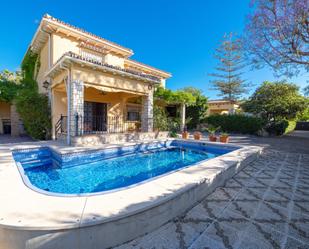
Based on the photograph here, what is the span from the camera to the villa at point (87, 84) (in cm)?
993

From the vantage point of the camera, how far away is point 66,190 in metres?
5.37

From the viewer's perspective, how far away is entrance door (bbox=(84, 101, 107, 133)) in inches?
597

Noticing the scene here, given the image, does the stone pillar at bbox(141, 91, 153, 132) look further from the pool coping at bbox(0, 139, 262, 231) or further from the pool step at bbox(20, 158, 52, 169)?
the pool coping at bbox(0, 139, 262, 231)

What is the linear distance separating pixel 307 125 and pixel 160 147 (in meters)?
44.5

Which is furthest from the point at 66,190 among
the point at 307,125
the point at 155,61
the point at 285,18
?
the point at 307,125

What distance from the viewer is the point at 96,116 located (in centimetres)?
1587

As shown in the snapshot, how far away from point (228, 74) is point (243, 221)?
35612 mm

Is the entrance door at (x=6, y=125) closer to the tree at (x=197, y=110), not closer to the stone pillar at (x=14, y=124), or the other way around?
the stone pillar at (x=14, y=124)

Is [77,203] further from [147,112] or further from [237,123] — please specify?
[237,123]

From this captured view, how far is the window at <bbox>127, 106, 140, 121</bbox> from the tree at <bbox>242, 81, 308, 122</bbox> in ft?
55.3

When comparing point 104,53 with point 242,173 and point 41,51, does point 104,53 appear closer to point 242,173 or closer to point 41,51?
point 41,51

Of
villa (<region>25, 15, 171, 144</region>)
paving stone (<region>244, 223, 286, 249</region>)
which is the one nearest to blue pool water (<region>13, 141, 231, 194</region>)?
villa (<region>25, 15, 171, 144</region>)

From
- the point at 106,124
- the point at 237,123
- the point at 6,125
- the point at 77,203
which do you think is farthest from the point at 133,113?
the point at 77,203

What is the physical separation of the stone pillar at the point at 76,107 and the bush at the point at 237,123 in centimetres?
1885
